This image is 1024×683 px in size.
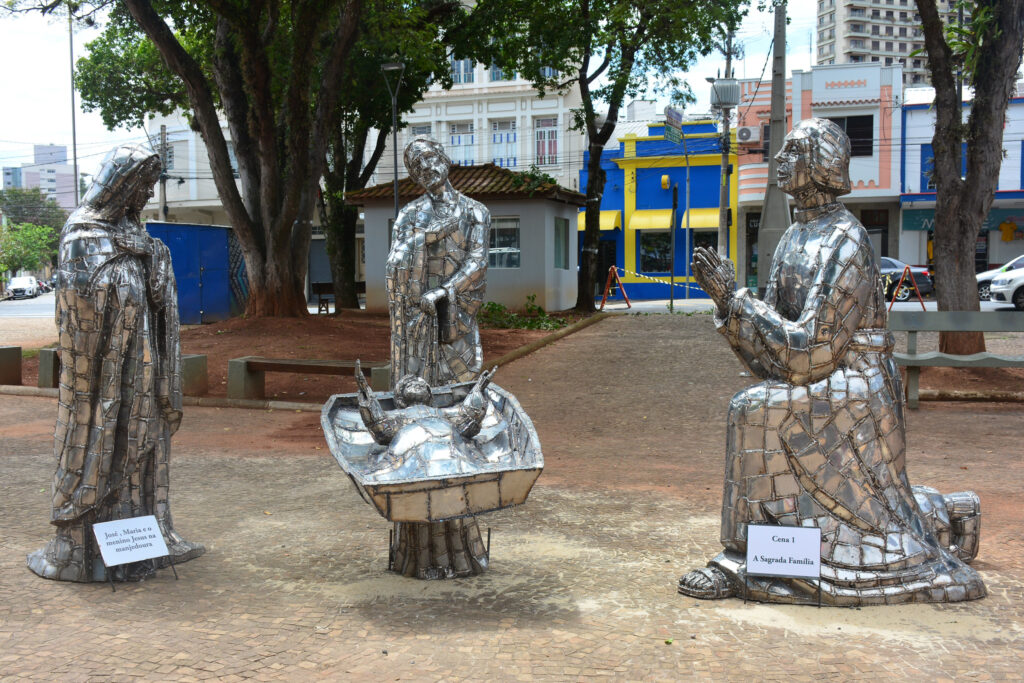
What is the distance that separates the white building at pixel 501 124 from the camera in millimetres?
36250

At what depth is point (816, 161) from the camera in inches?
163

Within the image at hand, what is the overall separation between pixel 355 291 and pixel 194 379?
12466 millimetres

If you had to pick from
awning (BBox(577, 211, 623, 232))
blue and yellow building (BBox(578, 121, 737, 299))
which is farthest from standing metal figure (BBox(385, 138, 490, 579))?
awning (BBox(577, 211, 623, 232))

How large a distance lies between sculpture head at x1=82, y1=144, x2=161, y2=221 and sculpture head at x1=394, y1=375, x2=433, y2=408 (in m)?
1.58

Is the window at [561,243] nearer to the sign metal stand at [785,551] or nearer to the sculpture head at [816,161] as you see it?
the sculpture head at [816,161]

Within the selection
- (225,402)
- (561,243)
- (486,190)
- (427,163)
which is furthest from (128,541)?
(561,243)

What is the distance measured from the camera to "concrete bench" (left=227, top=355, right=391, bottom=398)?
10555 millimetres

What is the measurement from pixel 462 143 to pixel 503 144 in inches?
74.5

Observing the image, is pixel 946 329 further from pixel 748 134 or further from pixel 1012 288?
pixel 748 134

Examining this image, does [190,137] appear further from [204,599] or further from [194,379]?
[204,599]

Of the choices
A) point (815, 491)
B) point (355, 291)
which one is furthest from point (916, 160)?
point (815, 491)

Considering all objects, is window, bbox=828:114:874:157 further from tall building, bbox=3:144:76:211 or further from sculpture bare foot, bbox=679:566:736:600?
tall building, bbox=3:144:76:211

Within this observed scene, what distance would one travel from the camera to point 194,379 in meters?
11.1

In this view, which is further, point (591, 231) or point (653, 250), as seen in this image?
point (653, 250)
